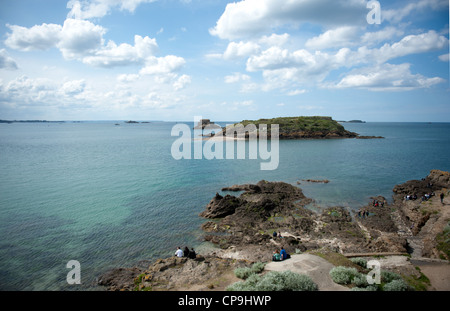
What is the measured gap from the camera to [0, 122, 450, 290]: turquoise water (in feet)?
71.9

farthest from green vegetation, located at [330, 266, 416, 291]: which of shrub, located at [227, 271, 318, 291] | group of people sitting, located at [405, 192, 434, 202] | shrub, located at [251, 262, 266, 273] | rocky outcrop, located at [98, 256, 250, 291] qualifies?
group of people sitting, located at [405, 192, 434, 202]

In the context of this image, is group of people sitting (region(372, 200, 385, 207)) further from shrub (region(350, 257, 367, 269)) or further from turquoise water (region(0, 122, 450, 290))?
shrub (region(350, 257, 367, 269))

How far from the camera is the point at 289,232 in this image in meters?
26.5

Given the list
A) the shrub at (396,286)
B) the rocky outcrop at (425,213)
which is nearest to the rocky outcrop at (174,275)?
the shrub at (396,286)

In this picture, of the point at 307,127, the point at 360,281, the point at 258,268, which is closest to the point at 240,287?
the point at 258,268

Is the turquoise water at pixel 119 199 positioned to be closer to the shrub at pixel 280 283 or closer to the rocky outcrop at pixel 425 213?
the rocky outcrop at pixel 425 213

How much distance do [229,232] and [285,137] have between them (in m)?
111

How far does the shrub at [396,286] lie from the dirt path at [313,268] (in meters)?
2.15

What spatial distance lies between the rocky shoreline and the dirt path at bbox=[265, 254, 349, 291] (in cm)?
253

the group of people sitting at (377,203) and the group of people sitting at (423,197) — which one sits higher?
the group of people sitting at (423,197)

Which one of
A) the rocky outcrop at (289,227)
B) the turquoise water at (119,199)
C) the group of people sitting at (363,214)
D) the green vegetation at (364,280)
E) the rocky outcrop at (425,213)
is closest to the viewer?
the green vegetation at (364,280)

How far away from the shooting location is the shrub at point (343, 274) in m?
14.5
